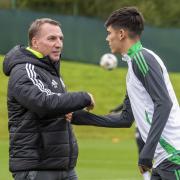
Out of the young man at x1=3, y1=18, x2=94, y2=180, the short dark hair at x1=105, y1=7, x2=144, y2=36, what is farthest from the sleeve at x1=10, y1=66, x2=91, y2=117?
the short dark hair at x1=105, y1=7, x2=144, y2=36

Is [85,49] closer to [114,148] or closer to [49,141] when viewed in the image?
[114,148]

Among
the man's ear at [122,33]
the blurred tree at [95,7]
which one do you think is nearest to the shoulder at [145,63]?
the man's ear at [122,33]

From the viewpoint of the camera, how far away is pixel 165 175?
6723 mm

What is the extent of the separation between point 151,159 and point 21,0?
41.8 metres

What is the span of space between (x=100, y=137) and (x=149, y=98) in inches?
641

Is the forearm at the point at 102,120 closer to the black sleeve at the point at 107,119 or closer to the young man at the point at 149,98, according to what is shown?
the black sleeve at the point at 107,119

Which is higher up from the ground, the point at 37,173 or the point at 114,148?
the point at 37,173

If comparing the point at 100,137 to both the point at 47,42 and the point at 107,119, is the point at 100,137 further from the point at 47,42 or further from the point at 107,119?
the point at 47,42

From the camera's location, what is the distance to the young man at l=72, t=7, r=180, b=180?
6.48 meters

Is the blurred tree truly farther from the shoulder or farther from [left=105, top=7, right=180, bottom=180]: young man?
the shoulder

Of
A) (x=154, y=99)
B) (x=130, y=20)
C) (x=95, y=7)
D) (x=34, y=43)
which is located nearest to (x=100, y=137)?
(x=34, y=43)

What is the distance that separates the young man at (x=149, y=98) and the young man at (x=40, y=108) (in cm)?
49

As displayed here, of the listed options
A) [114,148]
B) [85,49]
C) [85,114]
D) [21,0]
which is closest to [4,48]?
[85,49]

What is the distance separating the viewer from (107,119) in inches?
298
